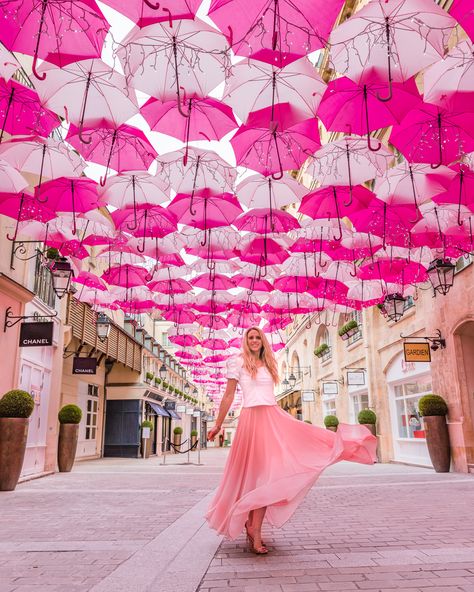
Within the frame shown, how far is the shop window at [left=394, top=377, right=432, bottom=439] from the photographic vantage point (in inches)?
614

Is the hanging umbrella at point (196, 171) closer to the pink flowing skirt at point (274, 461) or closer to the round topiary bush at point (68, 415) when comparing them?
the pink flowing skirt at point (274, 461)

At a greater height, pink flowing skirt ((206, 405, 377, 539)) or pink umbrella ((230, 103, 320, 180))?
pink umbrella ((230, 103, 320, 180))

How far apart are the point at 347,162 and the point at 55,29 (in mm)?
4530

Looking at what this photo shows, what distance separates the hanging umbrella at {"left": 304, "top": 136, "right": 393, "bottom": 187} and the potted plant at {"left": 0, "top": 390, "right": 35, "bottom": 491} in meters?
7.03

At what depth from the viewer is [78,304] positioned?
18.0m

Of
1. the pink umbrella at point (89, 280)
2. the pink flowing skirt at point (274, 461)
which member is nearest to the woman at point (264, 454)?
the pink flowing skirt at point (274, 461)

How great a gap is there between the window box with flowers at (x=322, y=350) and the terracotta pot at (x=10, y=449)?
19167mm

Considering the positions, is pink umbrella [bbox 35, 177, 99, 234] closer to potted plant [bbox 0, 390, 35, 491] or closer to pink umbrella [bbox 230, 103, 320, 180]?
pink umbrella [bbox 230, 103, 320, 180]

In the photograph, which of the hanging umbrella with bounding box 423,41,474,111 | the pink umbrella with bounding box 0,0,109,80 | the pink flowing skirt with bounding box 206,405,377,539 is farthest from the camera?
the hanging umbrella with bounding box 423,41,474,111

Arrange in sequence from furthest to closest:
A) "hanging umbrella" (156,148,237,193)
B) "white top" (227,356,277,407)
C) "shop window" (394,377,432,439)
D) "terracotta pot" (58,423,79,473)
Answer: "shop window" (394,377,432,439)
"terracotta pot" (58,423,79,473)
"hanging umbrella" (156,148,237,193)
"white top" (227,356,277,407)

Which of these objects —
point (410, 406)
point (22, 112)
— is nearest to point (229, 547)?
point (22, 112)

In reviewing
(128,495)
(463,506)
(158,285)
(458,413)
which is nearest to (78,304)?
(158,285)

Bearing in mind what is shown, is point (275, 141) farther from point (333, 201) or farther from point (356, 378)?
point (356, 378)

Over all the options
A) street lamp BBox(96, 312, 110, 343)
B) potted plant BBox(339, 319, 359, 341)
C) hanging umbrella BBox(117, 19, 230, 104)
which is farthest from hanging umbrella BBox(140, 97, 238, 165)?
potted plant BBox(339, 319, 359, 341)
